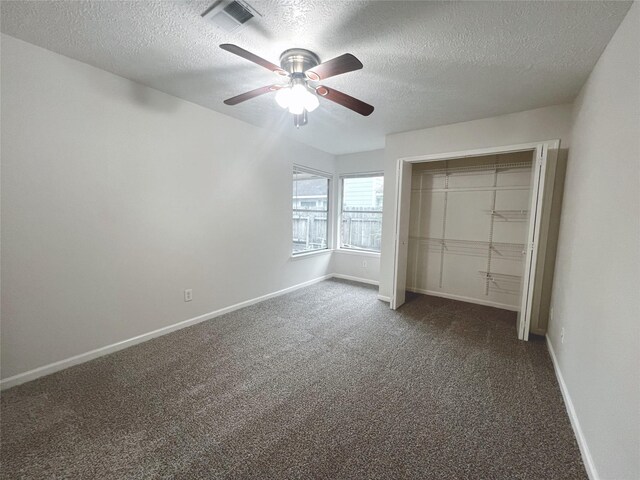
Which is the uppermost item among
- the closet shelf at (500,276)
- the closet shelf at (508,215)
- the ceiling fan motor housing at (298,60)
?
the ceiling fan motor housing at (298,60)

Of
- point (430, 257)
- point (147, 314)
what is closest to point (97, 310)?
point (147, 314)

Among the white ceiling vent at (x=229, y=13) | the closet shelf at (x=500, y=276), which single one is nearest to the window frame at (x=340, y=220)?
the closet shelf at (x=500, y=276)

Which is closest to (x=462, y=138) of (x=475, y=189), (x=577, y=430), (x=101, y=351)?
(x=475, y=189)

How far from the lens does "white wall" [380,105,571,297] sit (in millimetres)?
2701

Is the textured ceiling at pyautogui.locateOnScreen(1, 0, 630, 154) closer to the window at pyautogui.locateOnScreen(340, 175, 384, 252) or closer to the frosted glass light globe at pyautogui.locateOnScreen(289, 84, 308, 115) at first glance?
the frosted glass light globe at pyautogui.locateOnScreen(289, 84, 308, 115)

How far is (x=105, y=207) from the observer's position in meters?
2.24

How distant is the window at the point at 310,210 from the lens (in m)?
4.48

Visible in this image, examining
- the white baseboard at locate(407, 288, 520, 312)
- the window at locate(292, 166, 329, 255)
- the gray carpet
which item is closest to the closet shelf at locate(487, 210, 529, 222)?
the white baseboard at locate(407, 288, 520, 312)

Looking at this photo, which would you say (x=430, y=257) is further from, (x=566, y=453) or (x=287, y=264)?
(x=566, y=453)

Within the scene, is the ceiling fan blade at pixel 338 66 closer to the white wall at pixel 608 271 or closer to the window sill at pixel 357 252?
the white wall at pixel 608 271

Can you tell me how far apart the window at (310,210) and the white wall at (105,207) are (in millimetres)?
1134

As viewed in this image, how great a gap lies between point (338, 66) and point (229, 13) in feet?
2.22

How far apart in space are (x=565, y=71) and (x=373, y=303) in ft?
9.96

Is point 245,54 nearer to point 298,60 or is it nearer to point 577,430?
point 298,60
